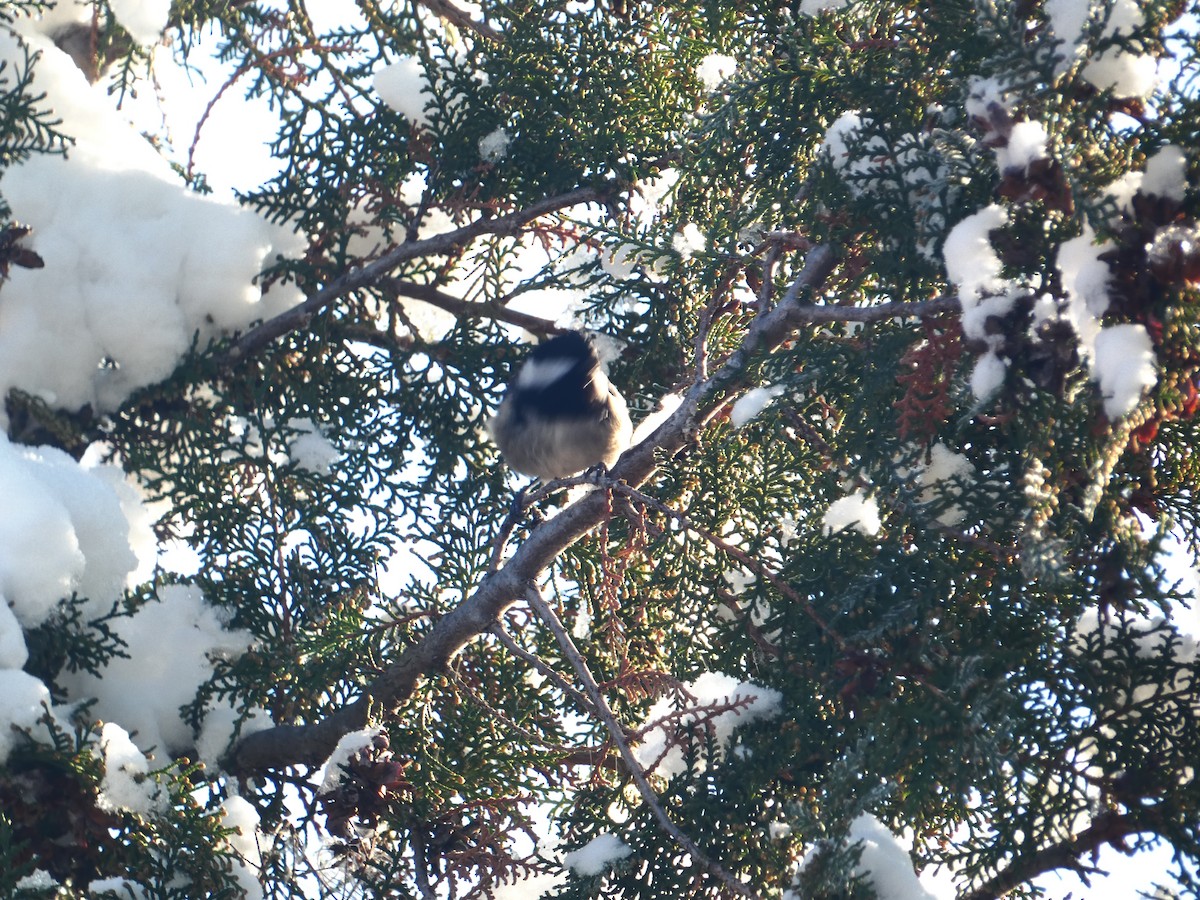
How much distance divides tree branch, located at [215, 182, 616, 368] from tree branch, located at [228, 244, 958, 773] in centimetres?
1

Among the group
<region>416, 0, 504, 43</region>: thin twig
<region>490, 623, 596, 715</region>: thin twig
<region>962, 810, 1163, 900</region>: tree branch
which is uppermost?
<region>416, 0, 504, 43</region>: thin twig

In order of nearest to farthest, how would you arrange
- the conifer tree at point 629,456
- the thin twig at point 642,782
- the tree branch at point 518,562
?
the conifer tree at point 629,456
the thin twig at point 642,782
the tree branch at point 518,562

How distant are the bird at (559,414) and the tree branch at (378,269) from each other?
16.3 inches

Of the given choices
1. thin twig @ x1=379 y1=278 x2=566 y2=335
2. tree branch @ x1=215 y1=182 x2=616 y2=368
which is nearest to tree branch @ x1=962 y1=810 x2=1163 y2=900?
thin twig @ x1=379 y1=278 x2=566 y2=335

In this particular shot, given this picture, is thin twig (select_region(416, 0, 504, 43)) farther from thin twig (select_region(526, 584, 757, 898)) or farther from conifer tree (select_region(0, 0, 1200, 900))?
thin twig (select_region(526, 584, 757, 898))

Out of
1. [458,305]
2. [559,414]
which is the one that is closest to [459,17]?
[458,305]

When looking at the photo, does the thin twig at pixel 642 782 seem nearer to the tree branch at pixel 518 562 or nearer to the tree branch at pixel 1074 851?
the tree branch at pixel 518 562

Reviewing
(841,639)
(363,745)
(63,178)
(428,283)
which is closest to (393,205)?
(428,283)

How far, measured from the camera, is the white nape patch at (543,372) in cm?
369

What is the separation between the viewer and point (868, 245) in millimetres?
2934

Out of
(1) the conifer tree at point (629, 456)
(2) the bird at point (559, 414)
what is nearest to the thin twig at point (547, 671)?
(1) the conifer tree at point (629, 456)

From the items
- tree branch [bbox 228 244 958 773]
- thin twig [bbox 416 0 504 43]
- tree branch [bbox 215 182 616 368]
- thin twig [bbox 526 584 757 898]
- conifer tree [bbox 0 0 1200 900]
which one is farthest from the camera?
thin twig [bbox 416 0 504 43]

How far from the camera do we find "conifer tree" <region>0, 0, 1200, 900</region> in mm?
2090

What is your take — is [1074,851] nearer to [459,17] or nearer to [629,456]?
[629,456]
